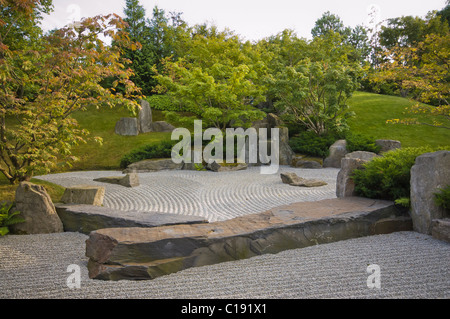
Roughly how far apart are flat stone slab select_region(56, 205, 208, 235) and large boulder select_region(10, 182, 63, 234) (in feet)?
0.68

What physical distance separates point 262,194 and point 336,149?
19.6ft

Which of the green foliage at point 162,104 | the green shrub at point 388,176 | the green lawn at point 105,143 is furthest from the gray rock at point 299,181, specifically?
the green foliage at point 162,104

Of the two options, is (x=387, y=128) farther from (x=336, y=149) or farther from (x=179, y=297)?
(x=179, y=297)

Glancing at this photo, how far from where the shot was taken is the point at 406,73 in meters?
8.09

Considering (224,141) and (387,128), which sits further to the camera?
(387,128)

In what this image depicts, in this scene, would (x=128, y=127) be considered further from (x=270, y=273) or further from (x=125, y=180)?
(x=270, y=273)

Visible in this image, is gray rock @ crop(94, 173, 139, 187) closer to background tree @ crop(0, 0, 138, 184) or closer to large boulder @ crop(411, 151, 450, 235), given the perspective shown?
background tree @ crop(0, 0, 138, 184)

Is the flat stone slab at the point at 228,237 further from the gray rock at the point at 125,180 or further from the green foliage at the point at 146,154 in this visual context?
the green foliage at the point at 146,154

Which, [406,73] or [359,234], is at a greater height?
[406,73]

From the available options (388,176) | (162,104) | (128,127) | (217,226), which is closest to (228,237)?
(217,226)

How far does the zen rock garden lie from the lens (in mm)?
2789

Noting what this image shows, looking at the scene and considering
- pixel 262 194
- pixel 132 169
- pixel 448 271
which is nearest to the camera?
pixel 448 271

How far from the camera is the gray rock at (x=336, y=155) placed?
447 inches
